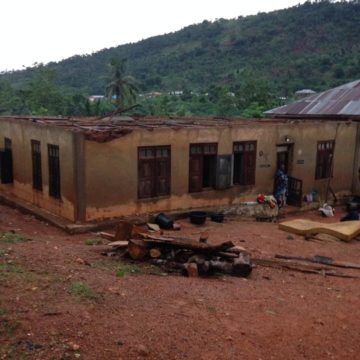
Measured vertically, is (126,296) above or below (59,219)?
above

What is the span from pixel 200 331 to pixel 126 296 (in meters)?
1.23

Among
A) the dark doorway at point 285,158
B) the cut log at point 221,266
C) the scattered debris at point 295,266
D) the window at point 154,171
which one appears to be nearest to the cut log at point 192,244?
the cut log at point 221,266

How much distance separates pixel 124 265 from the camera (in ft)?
26.0

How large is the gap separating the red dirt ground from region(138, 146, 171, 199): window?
421 cm

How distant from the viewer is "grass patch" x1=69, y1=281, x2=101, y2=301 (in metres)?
5.75

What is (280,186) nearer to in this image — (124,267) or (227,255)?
(227,255)

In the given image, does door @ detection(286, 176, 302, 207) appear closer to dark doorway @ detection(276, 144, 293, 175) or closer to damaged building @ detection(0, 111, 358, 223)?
damaged building @ detection(0, 111, 358, 223)

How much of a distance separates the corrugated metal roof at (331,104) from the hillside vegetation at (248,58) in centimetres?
2112

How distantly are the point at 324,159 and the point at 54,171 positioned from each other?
1047 centimetres

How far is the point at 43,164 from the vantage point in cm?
1352

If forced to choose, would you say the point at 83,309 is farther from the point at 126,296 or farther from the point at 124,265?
the point at 124,265

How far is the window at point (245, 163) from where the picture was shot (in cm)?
1498

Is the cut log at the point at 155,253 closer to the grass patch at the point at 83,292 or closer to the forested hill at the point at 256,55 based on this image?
the grass patch at the point at 83,292

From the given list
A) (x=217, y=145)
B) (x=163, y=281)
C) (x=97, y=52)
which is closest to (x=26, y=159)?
(x=217, y=145)
